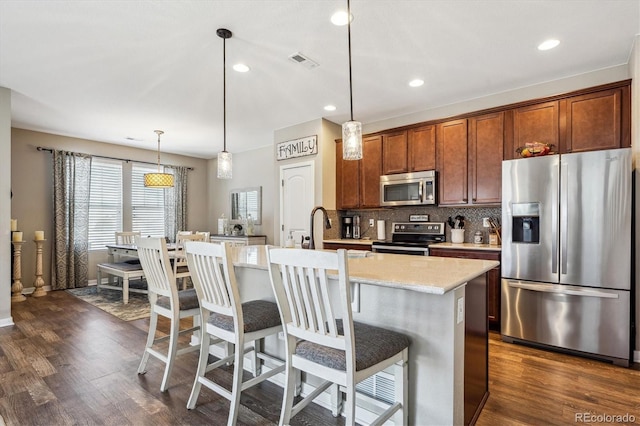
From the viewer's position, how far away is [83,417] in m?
2.02

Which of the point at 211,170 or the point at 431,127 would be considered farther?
the point at 211,170

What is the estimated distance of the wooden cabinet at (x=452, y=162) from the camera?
156 inches

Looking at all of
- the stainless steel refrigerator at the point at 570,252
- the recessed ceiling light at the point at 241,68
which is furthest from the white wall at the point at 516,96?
the recessed ceiling light at the point at 241,68

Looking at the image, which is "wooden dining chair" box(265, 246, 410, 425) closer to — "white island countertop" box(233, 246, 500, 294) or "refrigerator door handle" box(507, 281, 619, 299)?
"white island countertop" box(233, 246, 500, 294)

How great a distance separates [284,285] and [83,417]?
1596 mm

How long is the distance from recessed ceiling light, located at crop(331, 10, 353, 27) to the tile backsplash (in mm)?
2722

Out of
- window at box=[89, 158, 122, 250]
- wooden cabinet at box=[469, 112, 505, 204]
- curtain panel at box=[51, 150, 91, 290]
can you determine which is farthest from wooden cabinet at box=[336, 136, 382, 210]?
curtain panel at box=[51, 150, 91, 290]

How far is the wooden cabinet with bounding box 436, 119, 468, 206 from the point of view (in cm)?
396

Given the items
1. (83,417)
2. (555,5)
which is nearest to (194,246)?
(83,417)

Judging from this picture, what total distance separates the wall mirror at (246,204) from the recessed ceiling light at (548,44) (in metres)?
5.01

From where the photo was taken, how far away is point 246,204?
6.95 m

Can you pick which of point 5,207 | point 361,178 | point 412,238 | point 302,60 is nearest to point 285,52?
point 302,60

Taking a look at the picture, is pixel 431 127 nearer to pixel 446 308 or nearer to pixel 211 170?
pixel 446 308

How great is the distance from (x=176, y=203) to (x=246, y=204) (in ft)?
5.06
